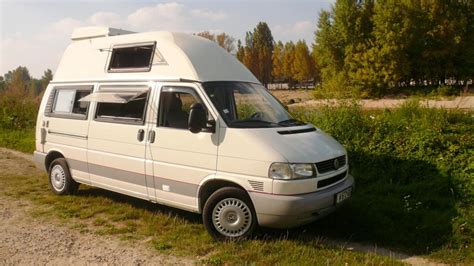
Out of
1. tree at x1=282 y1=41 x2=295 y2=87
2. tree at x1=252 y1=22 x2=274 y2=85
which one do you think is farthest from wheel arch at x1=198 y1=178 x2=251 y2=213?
tree at x1=252 y1=22 x2=274 y2=85

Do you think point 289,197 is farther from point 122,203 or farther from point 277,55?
point 277,55

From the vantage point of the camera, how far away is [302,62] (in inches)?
2576

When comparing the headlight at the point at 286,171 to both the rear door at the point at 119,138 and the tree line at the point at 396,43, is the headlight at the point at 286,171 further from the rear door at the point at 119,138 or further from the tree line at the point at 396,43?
the tree line at the point at 396,43

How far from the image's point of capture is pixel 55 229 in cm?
579

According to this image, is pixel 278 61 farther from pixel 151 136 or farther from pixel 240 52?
pixel 151 136

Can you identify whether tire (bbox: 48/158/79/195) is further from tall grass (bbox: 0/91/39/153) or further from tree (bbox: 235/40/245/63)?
tree (bbox: 235/40/245/63)

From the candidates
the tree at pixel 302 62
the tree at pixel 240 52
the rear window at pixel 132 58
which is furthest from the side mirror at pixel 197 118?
the tree at pixel 240 52

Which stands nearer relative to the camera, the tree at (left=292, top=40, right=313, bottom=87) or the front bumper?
the front bumper

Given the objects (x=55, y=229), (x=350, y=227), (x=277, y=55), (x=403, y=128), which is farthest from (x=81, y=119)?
(x=277, y=55)

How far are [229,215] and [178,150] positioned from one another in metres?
1.15

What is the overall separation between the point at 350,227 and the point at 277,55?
227 feet

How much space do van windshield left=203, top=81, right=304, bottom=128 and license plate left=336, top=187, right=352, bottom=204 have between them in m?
1.16

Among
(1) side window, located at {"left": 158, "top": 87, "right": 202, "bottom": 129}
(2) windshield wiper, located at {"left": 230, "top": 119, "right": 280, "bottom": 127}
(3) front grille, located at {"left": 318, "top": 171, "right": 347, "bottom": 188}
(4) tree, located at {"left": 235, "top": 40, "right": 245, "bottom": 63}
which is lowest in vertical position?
(3) front grille, located at {"left": 318, "top": 171, "right": 347, "bottom": 188}

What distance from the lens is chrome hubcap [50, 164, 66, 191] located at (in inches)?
293
